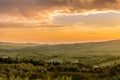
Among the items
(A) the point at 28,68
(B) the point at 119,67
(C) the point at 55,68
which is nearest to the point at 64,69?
(C) the point at 55,68

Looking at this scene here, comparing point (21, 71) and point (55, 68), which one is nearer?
point (21, 71)

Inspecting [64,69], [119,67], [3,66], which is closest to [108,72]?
[119,67]

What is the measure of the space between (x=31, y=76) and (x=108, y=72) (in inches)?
429

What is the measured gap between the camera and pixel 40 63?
63.3 m

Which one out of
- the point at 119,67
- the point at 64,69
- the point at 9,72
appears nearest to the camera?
the point at 9,72

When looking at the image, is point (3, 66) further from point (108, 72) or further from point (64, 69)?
point (108, 72)

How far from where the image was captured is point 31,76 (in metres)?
42.7

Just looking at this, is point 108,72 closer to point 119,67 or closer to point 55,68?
point 119,67

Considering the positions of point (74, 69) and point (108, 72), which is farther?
point (74, 69)

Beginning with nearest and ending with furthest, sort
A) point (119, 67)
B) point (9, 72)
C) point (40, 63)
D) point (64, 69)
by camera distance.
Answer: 1. point (9, 72)
2. point (119, 67)
3. point (64, 69)
4. point (40, 63)

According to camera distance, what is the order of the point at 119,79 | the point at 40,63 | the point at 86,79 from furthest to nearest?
the point at 40,63, the point at 86,79, the point at 119,79

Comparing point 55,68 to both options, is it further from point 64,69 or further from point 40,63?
point 40,63

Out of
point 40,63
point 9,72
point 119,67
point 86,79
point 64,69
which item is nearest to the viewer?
point 86,79

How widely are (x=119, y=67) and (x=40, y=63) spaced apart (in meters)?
19.2
